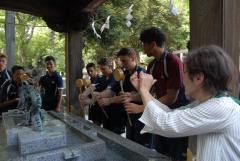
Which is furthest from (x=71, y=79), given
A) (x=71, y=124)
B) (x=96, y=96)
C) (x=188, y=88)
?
(x=188, y=88)

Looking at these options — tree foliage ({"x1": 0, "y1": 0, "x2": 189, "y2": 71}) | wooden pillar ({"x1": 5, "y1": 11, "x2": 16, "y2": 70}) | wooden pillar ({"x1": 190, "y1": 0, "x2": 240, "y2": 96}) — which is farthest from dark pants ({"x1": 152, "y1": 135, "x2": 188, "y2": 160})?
wooden pillar ({"x1": 5, "y1": 11, "x2": 16, "y2": 70})

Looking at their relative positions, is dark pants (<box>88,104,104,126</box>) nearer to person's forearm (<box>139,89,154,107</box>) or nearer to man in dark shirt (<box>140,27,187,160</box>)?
man in dark shirt (<box>140,27,187,160</box>)

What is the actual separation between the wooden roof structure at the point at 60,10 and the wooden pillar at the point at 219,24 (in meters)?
2.69

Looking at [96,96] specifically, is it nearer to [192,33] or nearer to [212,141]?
[192,33]

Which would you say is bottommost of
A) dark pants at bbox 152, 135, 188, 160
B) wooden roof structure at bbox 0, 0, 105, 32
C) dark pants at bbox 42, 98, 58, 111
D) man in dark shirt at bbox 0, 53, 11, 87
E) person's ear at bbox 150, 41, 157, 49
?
dark pants at bbox 152, 135, 188, 160

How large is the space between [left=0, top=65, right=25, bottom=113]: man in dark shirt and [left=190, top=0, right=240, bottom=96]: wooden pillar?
3.02 metres

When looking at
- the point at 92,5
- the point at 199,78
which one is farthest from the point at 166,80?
the point at 92,5

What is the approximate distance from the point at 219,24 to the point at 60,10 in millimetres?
3362

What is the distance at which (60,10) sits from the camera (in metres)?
4.49

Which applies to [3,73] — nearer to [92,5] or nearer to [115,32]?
[92,5]

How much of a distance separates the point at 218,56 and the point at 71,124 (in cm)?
185

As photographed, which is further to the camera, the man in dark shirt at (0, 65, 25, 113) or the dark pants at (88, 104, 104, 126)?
the man in dark shirt at (0, 65, 25, 113)

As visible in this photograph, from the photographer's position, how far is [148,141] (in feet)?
9.75

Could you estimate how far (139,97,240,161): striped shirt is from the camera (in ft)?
3.81
